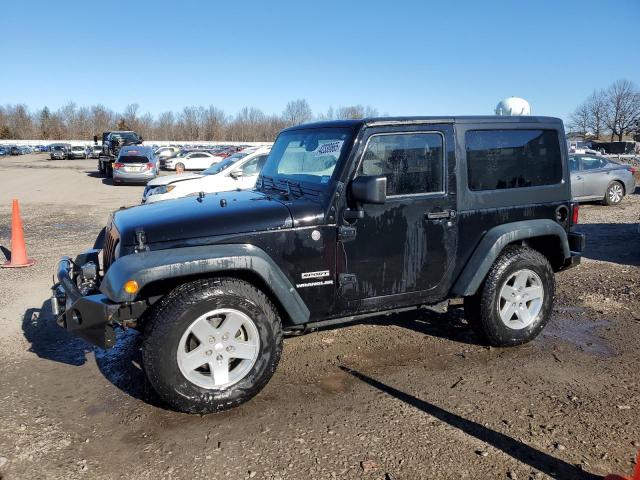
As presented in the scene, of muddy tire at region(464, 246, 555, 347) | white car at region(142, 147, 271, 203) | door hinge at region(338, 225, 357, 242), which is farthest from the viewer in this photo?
white car at region(142, 147, 271, 203)

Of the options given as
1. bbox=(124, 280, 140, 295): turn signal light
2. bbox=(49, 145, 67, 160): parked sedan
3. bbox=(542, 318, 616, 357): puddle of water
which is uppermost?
bbox=(49, 145, 67, 160): parked sedan

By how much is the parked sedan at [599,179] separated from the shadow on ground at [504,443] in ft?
37.7

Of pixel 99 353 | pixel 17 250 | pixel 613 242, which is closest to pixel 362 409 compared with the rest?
pixel 99 353

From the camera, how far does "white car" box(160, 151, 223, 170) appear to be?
33.6m

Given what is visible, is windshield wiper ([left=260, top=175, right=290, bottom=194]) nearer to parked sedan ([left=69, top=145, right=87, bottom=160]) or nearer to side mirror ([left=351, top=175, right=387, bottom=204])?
side mirror ([left=351, top=175, right=387, bottom=204])

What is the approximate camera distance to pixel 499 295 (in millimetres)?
4500

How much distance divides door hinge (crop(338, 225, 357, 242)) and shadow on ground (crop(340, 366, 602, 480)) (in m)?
1.14

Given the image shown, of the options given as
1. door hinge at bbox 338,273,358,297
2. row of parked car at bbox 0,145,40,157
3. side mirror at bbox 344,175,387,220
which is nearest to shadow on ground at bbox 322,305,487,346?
door hinge at bbox 338,273,358,297

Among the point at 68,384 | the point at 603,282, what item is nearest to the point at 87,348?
the point at 68,384

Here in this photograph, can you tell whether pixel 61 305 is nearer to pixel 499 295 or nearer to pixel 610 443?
pixel 499 295

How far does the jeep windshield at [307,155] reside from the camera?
3.97m

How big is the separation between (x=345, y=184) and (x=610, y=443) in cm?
236

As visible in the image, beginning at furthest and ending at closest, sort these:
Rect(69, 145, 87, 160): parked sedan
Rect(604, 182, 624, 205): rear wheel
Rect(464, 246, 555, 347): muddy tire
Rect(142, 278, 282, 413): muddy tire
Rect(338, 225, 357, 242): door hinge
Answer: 1. Rect(69, 145, 87, 160): parked sedan
2. Rect(604, 182, 624, 205): rear wheel
3. Rect(464, 246, 555, 347): muddy tire
4. Rect(338, 225, 357, 242): door hinge
5. Rect(142, 278, 282, 413): muddy tire

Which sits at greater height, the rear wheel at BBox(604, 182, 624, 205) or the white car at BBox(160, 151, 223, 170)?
the white car at BBox(160, 151, 223, 170)
